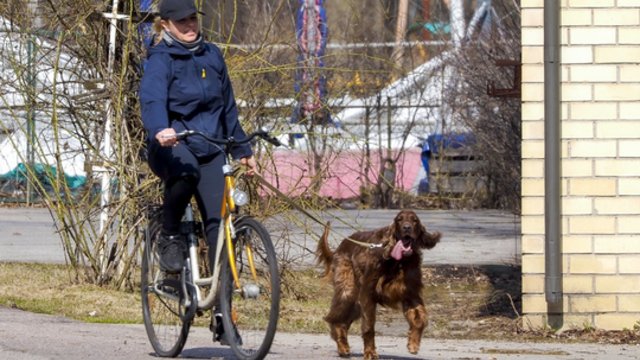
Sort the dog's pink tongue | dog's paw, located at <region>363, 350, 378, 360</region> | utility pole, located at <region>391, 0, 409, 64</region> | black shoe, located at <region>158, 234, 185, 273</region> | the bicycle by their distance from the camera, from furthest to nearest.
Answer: utility pole, located at <region>391, 0, 409, 64</region>, dog's paw, located at <region>363, 350, 378, 360</region>, the dog's pink tongue, black shoe, located at <region>158, 234, 185, 273</region>, the bicycle

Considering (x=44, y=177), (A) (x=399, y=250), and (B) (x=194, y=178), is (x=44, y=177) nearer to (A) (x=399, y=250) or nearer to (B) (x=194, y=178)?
(A) (x=399, y=250)

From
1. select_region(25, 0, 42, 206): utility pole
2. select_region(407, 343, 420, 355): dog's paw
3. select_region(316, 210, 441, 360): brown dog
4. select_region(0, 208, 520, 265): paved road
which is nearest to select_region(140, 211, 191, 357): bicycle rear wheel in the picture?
select_region(316, 210, 441, 360): brown dog

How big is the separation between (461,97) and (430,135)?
3498 mm

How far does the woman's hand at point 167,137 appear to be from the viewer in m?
6.73

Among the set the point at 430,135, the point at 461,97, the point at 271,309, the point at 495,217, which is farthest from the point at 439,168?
the point at 271,309

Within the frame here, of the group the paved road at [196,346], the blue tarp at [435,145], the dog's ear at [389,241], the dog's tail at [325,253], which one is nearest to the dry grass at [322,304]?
the dog's tail at [325,253]

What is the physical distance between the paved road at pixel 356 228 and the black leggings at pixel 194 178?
3.29 metres

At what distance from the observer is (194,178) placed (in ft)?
23.5

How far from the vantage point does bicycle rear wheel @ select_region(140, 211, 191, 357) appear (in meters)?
7.54

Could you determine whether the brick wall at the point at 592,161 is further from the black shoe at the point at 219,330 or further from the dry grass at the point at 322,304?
the black shoe at the point at 219,330

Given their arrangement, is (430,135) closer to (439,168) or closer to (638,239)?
(439,168)

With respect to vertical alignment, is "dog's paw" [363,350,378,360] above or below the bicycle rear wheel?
below

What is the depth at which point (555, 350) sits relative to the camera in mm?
9070

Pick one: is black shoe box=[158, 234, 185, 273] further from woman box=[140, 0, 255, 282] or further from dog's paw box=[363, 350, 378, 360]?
dog's paw box=[363, 350, 378, 360]
